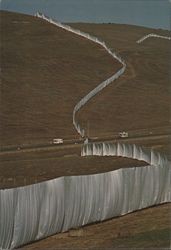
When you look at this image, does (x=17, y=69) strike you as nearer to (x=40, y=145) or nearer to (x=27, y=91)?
(x=27, y=91)

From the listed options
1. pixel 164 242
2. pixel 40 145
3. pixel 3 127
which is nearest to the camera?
pixel 164 242

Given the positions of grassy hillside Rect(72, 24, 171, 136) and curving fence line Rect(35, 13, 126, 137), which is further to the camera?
grassy hillside Rect(72, 24, 171, 136)

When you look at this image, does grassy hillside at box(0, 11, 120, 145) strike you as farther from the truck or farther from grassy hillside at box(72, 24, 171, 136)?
grassy hillside at box(72, 24, 171, 136)

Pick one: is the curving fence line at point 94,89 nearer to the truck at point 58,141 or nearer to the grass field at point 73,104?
the grass field at point 73,104

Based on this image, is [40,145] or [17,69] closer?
[40,145]

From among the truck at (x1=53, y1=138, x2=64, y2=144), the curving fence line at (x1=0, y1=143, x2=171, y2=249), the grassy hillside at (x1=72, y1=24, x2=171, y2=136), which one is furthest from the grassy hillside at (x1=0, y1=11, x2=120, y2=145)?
the curving fence line at (x1=0, y1=143, x2=171, y2=249)

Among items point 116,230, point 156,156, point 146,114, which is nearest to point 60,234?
point 116,230

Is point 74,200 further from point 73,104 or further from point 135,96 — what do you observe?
point 135,96
